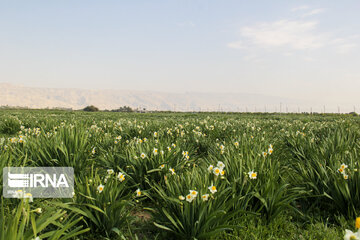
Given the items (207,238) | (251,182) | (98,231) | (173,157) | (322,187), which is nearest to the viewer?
(207,238)

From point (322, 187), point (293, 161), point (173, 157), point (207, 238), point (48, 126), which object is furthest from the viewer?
point (48, 126)

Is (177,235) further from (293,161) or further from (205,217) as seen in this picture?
(293,161)


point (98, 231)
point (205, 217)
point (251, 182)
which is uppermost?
point (251, 182)

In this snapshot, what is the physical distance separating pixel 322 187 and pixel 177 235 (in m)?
2.31

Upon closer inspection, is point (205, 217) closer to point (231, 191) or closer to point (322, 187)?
point (231, 191)

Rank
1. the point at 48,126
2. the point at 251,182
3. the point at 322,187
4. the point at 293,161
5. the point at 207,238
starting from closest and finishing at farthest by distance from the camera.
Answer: the point at 207,238 < the point at 251,182 < the point at 322,187 < the point at 293,161 < the point at 48,126

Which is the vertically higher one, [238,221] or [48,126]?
[48,126]

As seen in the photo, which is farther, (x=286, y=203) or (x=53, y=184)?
(x=53, y=184)

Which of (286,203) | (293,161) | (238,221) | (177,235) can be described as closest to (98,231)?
(177,235)

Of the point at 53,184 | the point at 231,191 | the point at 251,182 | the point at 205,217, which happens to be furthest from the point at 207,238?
the point at 53,184

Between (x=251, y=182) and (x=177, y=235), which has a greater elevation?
(x=251, y=182)

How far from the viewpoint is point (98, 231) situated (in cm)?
276

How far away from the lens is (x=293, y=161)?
528 centimetres

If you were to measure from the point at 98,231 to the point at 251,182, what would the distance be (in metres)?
2.03
